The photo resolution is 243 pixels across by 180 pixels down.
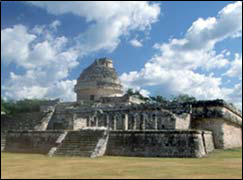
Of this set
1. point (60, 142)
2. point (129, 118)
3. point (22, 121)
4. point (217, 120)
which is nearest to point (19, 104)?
point (22, 121)

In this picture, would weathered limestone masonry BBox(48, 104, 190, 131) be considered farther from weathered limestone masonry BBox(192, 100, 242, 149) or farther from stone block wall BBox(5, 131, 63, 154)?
stone block wall BBox(5, 131, 63, 154)

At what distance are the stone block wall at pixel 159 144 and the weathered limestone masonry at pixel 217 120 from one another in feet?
12.0

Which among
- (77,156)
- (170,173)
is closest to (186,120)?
(77,156)

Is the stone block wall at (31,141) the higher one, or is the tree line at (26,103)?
the tree line at (26,103)

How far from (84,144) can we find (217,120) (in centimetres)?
889

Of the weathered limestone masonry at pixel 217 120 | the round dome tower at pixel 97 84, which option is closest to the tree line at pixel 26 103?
the round dome tower at pixel 97 84

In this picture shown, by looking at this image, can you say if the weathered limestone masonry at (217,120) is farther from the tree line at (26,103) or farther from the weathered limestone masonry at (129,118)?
the tree line at (26,103)

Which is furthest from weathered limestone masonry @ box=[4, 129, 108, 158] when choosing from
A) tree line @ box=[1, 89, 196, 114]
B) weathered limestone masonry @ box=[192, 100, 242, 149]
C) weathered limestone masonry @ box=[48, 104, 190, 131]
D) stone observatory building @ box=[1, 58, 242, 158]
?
tree line @ box=[1, 89, 196, 114]

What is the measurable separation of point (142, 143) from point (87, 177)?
759 cm

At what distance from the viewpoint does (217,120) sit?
20406mm

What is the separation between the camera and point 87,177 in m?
8.10

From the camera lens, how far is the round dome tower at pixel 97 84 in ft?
116

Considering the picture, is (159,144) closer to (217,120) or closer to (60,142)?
(60,142)

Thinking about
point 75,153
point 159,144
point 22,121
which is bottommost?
point 75,153
